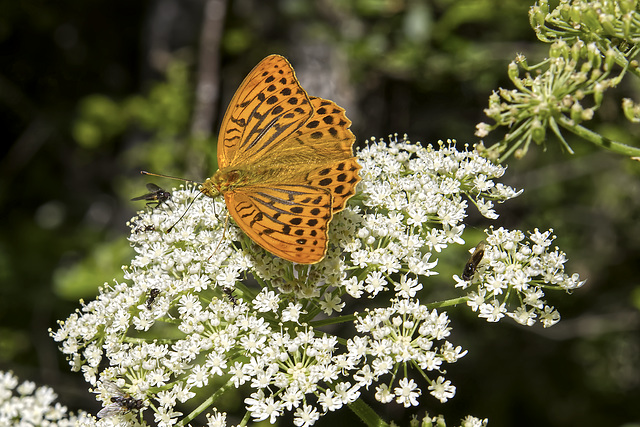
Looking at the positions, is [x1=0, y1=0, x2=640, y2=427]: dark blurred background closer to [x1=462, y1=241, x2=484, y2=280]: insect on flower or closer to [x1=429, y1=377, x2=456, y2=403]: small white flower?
[x1=462, y1=241, x2=484, y2=280]: insect on flower

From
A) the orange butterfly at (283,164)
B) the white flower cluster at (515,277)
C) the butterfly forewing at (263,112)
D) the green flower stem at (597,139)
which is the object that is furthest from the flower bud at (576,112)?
the butterfly forewing at (263,112)

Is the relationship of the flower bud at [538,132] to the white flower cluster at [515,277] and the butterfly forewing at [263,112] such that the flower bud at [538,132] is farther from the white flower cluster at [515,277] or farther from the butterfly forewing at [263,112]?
the butterfly forewing at [263,112]

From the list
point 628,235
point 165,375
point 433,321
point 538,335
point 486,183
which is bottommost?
point 538,335

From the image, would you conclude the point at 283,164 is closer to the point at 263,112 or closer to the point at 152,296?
the point at 263,112

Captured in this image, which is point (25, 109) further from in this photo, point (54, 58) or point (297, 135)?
point (297, 135)

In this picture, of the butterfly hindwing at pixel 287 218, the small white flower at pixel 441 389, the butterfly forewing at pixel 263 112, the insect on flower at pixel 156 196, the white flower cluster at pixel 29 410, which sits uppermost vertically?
the butterfly forewing at pixel 263 112

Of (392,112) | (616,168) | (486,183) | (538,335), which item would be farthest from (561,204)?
(486,183)

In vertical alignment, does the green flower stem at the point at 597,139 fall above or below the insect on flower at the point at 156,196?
above

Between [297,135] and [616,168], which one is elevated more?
[297,135]
